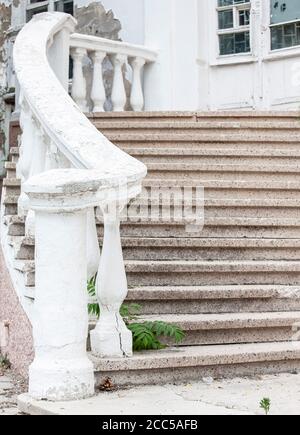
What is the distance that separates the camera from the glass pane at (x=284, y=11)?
8680mm

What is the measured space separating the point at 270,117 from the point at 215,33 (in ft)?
6.29

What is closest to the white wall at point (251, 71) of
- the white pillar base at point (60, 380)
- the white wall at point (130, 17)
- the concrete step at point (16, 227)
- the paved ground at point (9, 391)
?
the white wall at point (130, 17)

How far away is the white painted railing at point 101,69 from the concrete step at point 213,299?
135 inches

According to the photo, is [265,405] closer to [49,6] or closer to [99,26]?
[99,26]

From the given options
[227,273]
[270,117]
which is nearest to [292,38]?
[270,117]

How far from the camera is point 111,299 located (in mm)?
4125

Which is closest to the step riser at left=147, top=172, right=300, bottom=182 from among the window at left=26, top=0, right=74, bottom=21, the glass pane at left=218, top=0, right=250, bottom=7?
the glass pane at left=218, top=0, right=250, bottom=7

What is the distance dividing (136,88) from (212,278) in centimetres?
379

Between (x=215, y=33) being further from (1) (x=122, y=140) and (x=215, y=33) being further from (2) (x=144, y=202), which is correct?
(2) (x=144, y=202)

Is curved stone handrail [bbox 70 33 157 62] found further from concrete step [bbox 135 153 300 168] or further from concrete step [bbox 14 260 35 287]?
concrete step [bbox 14 260 35 287]

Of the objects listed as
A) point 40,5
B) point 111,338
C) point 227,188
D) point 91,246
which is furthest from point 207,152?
point 40,5

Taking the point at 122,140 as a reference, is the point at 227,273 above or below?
below

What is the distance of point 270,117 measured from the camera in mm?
7598
